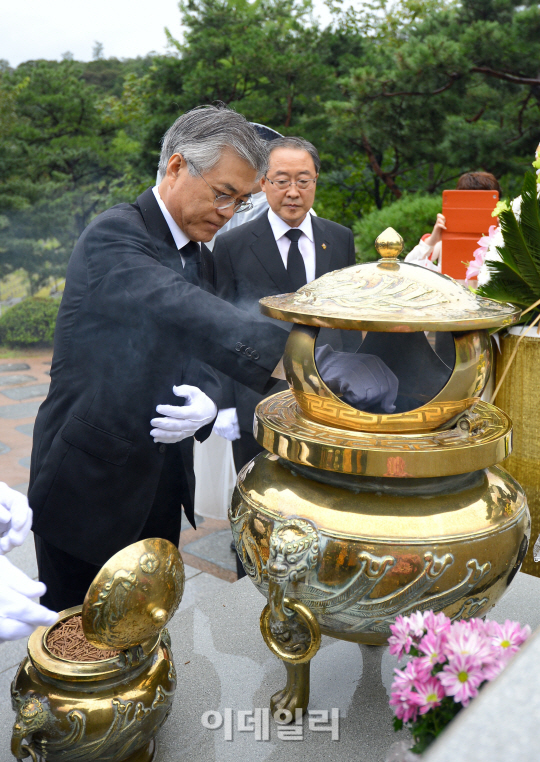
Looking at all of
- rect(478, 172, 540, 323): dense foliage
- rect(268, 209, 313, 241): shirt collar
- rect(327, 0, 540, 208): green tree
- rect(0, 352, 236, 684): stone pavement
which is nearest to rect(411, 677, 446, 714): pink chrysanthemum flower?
rect(0, 352, 236, 684): stone pavement

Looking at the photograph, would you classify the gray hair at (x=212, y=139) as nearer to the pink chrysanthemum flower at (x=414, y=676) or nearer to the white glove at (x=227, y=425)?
the white glove at (x=227, y=425)

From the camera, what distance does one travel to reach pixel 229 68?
10.2m

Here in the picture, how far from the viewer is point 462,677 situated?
1.05 metres

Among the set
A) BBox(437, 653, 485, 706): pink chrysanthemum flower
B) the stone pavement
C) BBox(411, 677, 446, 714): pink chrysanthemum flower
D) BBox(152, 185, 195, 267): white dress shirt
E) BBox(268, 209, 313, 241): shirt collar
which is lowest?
the stone pavement

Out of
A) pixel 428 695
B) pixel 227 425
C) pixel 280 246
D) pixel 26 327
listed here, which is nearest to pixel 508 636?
pixel 428 695

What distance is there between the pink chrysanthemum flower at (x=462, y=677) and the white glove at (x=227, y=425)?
177 cm

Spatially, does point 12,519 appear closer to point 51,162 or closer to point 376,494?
point 376,494

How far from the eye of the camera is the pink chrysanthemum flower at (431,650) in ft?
3.54

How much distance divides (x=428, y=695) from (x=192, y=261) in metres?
1.52

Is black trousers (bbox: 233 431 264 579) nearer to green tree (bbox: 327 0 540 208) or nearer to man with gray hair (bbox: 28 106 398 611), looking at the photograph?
man with gray hair (bbox: 28 106 398 611)

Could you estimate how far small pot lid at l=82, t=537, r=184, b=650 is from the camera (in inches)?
48.6

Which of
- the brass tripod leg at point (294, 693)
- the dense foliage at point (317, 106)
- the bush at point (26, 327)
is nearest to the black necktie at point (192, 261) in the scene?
the brass tripod leg at point (294, 693)

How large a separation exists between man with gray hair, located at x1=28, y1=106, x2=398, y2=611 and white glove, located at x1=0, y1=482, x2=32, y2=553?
379 millimetres

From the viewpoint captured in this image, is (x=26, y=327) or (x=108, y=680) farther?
(x=26, y=327)
